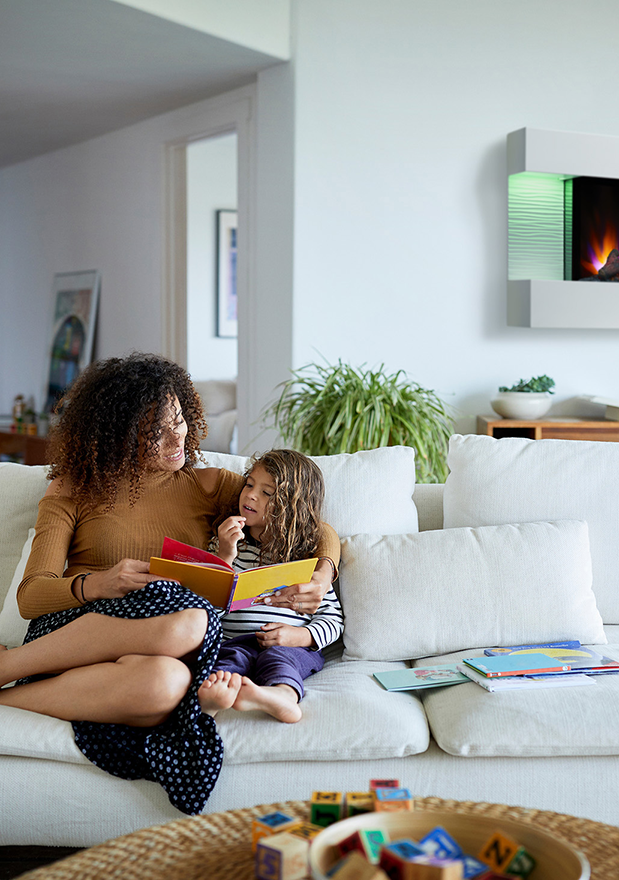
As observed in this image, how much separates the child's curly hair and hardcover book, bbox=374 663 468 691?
34 centimetres

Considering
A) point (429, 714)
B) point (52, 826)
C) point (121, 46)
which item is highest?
point (121, 46)

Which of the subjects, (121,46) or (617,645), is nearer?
(617,645)

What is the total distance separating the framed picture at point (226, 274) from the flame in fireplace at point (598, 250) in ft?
10.1

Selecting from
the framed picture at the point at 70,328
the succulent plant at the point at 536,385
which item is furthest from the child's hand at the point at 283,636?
the framed picture at the point at 70,328

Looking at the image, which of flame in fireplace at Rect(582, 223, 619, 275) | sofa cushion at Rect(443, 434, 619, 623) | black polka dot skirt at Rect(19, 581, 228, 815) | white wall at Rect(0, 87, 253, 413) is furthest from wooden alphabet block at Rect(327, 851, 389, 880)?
white wall at Rect(0, 87, 253, 413)

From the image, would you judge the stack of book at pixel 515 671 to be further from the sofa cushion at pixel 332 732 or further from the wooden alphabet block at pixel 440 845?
the wooden alphabet block at pixel 440 845

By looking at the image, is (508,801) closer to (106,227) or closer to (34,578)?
Result: (34,578)

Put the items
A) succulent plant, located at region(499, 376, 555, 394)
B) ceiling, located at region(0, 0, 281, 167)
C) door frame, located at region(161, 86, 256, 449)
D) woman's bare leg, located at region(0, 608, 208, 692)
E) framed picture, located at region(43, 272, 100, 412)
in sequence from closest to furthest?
woman's bare leg, located at region(0, 608, 208, 692) → ceiling, located at region(0, 0, 281, 167) → succulent plant, located at region(499, 376, 555, 394) → door frame, located at region(161, 86, 256, 449) → framed picture, located at region(43, 272, 100, 412)

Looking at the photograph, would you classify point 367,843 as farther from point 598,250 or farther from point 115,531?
point 598,250

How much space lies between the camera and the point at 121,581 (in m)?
1.78

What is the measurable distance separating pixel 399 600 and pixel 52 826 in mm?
887

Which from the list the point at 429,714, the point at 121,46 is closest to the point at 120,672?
the point at 429,714

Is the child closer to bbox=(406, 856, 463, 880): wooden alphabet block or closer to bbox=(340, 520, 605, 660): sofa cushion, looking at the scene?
bbox=(340, 520, 605, 660): sofa cushion

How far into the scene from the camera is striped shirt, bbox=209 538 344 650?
1942 millimetres
